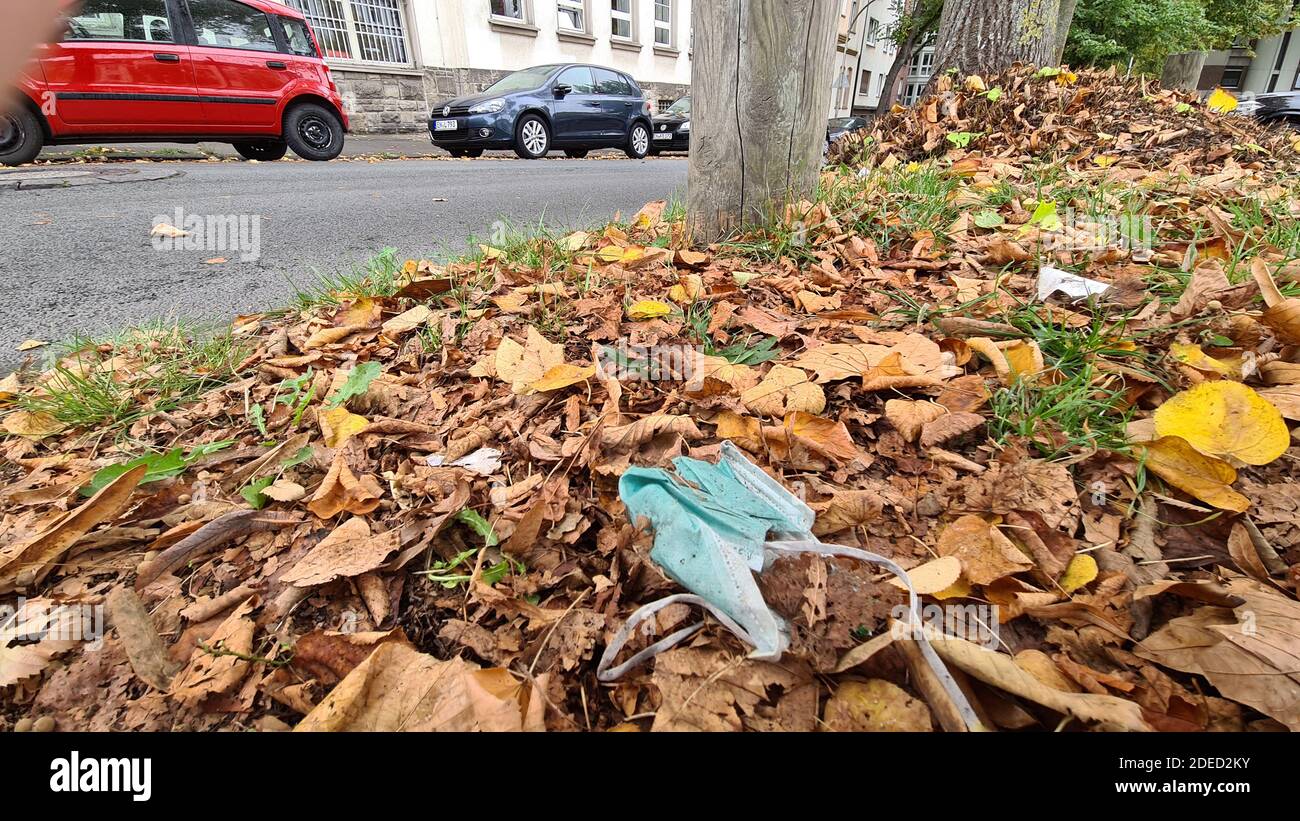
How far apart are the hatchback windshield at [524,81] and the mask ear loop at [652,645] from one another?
10773mm

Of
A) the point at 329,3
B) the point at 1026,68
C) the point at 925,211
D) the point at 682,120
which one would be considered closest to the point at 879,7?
the point at 682,120

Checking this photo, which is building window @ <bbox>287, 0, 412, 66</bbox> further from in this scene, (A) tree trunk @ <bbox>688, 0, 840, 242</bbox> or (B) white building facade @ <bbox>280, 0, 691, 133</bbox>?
(A) tree trunk @ <bbox>688, 0, 840, 242</bbox>

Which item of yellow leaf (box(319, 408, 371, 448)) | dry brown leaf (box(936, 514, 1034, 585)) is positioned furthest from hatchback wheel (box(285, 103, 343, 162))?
dry brown leaf (box(936, 514, 1034, 585))

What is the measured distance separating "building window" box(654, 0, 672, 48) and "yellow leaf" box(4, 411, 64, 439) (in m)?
20.5

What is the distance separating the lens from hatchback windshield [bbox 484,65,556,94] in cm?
992

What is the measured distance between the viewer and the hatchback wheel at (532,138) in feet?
32.1

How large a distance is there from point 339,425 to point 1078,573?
4.80 ft

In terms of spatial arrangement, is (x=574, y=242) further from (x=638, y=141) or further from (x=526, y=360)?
(x=638, y=141)

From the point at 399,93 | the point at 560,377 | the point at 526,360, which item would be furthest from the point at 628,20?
the point at 560,377

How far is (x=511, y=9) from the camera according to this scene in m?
Answer: 14.5
